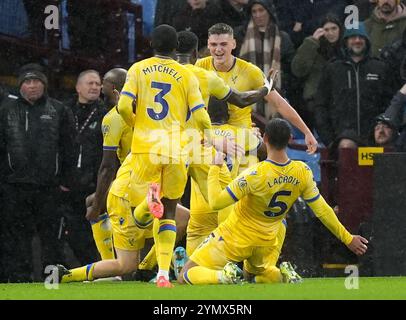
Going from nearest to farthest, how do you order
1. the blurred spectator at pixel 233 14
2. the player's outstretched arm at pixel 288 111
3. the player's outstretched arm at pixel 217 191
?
the player's outstretched arm at pixel 217 191 → the player's outstretched arm at pixel 288 111 → the blurred spectator at pixel 233 14

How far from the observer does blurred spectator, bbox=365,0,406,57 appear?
15422 mm

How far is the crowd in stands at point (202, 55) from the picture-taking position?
14312 mm

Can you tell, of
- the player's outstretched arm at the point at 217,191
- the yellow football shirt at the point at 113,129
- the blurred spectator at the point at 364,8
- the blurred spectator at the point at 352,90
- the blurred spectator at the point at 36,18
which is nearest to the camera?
the player's outstretched arm at the point at 217,191

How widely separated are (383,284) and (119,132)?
2.88 m

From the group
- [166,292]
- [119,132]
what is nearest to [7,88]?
[119,132]

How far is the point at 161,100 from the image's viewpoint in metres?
11.1

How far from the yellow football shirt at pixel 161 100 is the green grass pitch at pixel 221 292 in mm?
1288

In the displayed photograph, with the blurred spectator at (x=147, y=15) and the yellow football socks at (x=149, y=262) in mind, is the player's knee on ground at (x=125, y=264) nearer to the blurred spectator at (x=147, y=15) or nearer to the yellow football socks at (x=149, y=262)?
the yellow football socks at (x=149, y=262)

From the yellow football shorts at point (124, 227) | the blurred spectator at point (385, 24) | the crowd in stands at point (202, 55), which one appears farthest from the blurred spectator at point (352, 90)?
the yellow football shorts at point (124, 227)

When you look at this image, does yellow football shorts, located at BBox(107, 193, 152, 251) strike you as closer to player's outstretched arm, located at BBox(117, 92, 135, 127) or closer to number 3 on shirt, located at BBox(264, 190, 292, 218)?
player's outstretched arm, located at BBox(117, 92, 135, 127)

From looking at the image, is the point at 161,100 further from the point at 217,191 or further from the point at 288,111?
the point at 288,111

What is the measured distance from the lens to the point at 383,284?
11398mm

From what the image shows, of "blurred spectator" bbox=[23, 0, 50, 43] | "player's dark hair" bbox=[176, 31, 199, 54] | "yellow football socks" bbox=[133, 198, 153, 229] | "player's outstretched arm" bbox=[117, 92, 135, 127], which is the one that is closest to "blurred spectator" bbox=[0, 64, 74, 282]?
"blurred spectator" bbox=[23, 0, 50, 43]

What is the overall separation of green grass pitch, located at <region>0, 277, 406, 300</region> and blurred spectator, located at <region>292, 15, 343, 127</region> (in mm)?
4193
